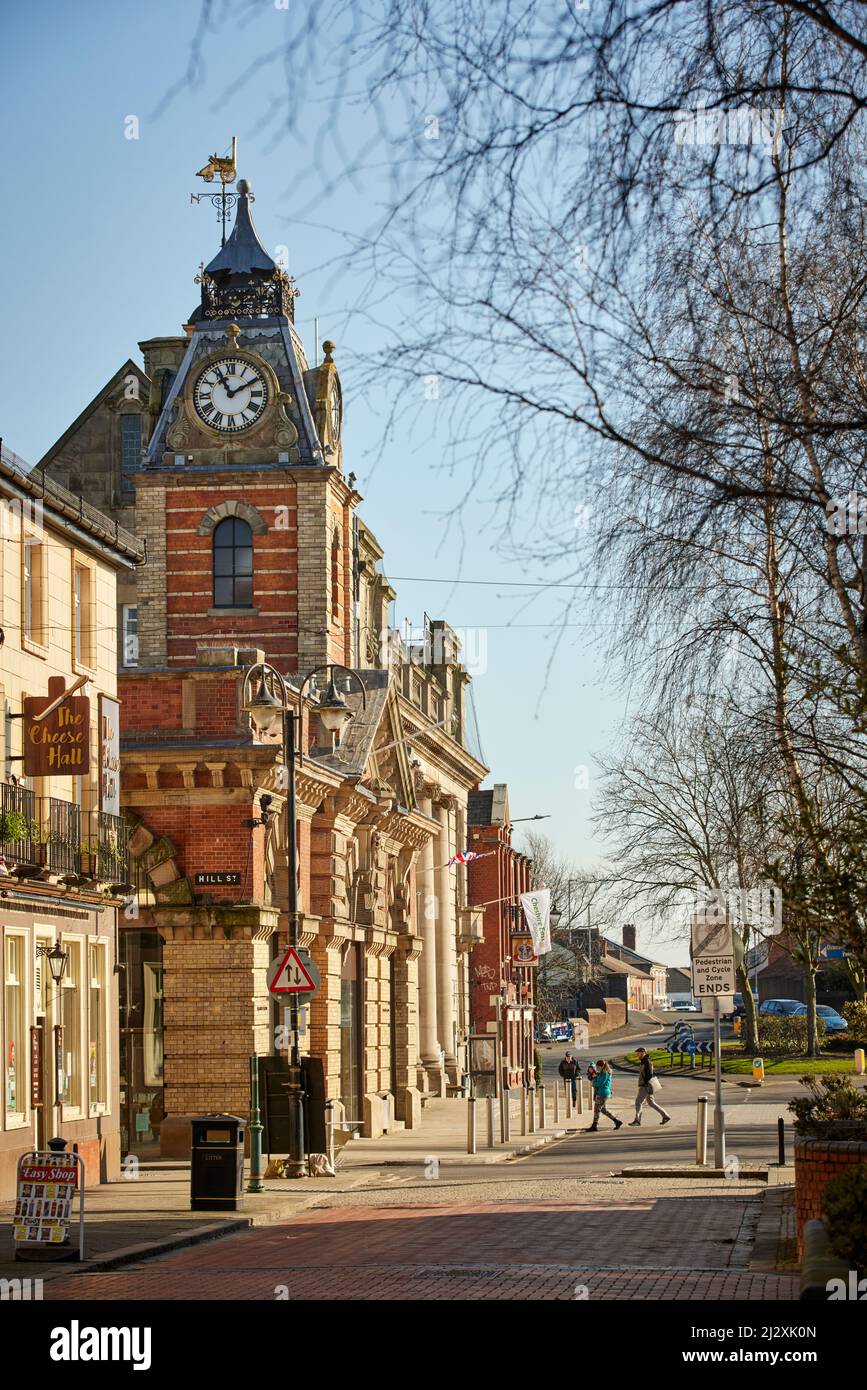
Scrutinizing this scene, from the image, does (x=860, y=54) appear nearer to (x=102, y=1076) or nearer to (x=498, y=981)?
(x=102, y=1076)

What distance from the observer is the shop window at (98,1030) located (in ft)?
90.3

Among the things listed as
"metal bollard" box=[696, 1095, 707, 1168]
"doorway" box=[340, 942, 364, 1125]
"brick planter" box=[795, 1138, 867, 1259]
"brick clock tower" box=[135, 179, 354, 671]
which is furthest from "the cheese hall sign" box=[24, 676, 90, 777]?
"brick clock tower" box=[135, 179, 354, 671]

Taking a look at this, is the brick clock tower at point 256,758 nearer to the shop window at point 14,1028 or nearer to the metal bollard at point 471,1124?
the metal bollard at point 471,1124

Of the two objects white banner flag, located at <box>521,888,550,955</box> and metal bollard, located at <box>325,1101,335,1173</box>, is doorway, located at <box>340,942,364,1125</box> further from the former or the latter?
white banner flag, located at <box>521,888,550,955</box>

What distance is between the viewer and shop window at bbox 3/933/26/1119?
78.7 feet

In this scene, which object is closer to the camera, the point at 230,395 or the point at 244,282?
the point at 230,395

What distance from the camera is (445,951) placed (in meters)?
57.0

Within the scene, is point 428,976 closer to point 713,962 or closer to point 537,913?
point 537,913

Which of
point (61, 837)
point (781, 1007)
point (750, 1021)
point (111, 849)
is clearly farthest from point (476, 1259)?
point (781, 1007)

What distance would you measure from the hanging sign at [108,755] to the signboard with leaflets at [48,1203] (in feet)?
35.7

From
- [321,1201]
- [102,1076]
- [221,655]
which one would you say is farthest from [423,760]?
[321,1201]

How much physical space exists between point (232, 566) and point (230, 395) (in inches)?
161

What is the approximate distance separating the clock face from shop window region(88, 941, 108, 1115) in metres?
20.6

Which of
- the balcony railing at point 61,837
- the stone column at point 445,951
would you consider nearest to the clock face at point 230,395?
the stone column at point 445,951
